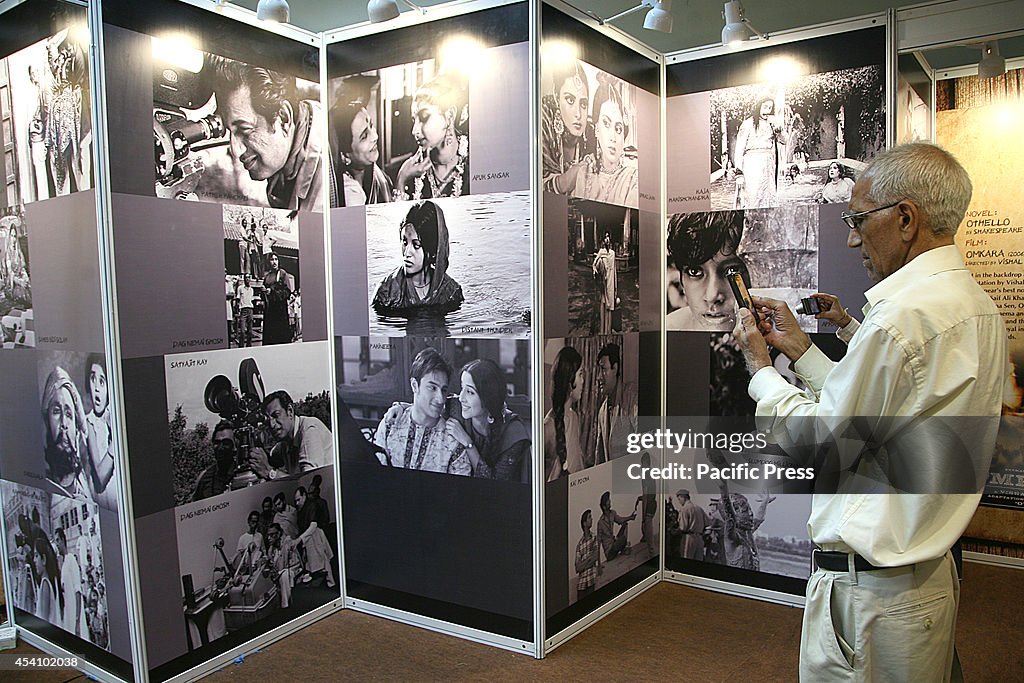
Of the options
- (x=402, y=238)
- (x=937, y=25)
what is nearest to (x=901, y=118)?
(x=937, y=25)

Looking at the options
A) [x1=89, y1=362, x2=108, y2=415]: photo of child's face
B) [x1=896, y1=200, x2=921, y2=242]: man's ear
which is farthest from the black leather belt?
[x1=89, y1=362, x2=108, y2=415]: photo of child's face

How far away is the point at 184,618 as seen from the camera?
10.1 feet

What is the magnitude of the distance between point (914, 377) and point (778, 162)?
218 centimetres

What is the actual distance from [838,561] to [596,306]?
179 cm

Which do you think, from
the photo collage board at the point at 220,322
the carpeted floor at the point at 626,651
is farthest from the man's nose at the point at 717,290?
the photo collage board at the point at 220,322

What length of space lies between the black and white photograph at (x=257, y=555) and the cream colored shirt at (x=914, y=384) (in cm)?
226

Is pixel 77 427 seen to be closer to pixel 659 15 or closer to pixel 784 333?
pixel 784 333

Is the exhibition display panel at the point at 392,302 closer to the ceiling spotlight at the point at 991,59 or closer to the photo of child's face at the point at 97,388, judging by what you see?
the photo of child's face at the point at 97,388

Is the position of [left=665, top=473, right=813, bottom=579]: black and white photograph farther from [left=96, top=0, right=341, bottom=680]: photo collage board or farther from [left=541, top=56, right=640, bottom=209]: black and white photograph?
[left=96, top=0, right=341, bottom=680]: photo collage board

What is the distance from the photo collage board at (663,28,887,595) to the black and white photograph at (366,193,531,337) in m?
1.12

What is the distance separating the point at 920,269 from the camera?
185cm

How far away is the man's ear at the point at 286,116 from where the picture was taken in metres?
3.42

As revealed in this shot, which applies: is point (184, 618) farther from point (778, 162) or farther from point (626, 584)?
point (778, 162)

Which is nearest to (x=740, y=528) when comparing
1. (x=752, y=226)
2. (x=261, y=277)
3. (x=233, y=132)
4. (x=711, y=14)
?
(x=752, y=226)
